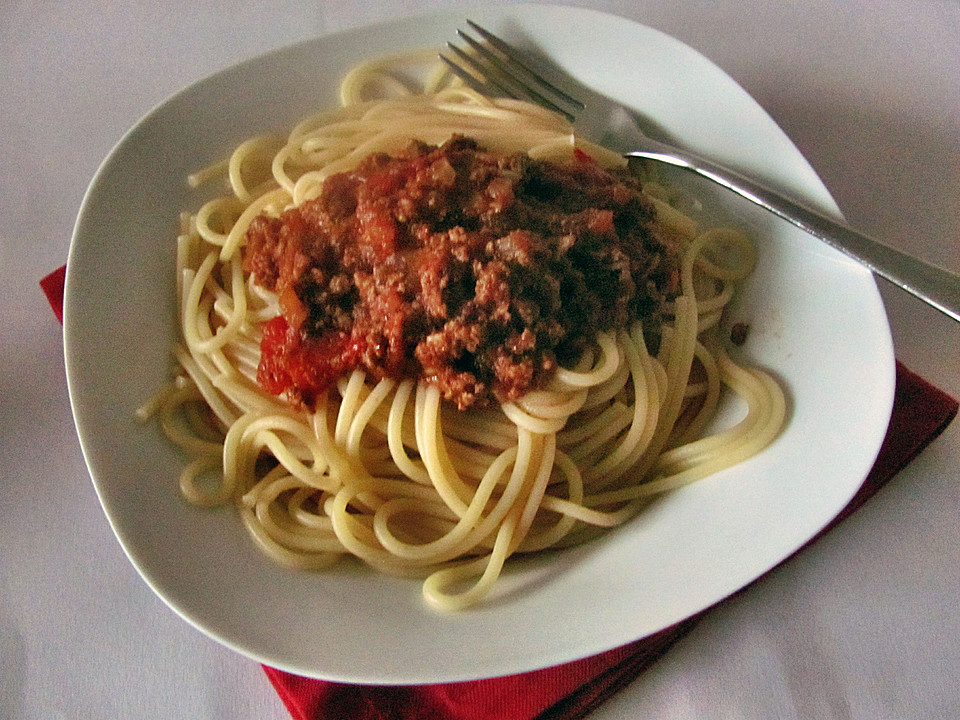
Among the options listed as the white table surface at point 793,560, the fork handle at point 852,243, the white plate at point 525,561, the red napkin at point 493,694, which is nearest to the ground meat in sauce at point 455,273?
the fork handle at point 852,243

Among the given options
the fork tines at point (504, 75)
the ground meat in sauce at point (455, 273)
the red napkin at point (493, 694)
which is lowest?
the red napkin at point (493, 694)

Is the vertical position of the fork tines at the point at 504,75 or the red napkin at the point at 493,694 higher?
the fork tines at the point at 504,75

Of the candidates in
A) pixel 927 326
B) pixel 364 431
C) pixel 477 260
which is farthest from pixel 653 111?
pixel 364 431

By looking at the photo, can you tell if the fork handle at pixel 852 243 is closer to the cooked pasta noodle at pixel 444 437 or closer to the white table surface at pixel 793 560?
the cooked pasta noodle at pixel 444 437

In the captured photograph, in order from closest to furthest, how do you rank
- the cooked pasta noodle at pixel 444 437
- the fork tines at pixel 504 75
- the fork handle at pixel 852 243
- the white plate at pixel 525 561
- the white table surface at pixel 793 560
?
the white plate at pixel 525 561
the fork handle at pixel 852 243
the white table surface at pixel 793 560
the cooked pasta noodle at pixel 444 437
the fork tines at pixel 504 75

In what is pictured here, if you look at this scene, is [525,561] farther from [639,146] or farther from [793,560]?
[639,146]

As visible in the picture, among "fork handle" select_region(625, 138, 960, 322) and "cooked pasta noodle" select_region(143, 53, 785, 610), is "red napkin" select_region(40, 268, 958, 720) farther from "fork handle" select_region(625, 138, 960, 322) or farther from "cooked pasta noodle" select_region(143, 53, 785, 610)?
"fork handle" select_region(625, 138, 960, 322)

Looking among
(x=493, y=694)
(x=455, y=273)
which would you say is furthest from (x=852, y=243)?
(x=493, y=694)
